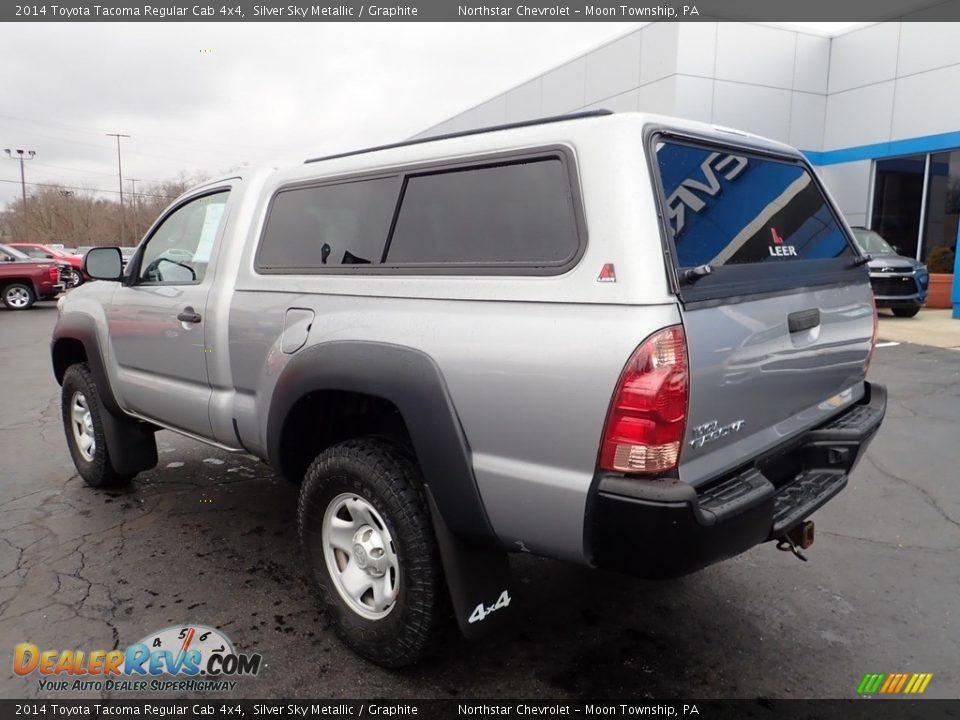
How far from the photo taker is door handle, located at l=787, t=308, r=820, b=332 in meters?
2.62

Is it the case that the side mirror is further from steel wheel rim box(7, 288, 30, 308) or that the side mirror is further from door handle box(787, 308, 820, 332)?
steel wheel rim box(7, 288, 30, 308)

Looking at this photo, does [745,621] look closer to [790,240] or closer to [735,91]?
[790,240]

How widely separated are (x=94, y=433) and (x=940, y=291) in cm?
1704

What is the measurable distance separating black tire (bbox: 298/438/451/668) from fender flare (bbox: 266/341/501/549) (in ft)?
0.50

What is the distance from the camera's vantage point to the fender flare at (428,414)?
7.73 feet

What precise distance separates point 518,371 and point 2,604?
283cm

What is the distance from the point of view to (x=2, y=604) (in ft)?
10.8

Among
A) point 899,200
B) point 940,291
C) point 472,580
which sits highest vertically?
point 899,200

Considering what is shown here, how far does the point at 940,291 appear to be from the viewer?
51.3 ft

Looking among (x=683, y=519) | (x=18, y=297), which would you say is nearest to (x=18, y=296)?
(x=18, y=297)

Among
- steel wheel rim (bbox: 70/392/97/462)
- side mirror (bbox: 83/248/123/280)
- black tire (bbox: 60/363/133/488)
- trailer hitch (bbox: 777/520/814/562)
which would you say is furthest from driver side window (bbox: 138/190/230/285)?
trailer hitch (bbox: 777/520/814/562)

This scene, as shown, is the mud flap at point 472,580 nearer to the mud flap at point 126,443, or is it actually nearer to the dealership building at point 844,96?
the mud flap at point 126,443

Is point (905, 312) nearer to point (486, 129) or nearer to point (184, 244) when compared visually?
point (486, 129)

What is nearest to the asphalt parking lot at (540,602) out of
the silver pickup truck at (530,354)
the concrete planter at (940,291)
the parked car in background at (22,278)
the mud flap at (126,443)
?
the mud flap at (126,443)
